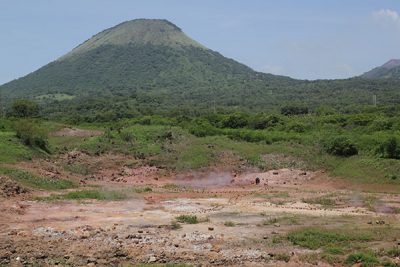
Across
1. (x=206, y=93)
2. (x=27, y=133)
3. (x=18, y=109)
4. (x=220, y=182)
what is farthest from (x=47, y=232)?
(x=206, y=93)

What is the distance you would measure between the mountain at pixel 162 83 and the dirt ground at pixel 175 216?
6833 cm

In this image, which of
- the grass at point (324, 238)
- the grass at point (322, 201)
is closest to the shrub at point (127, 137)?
the grass at point (322, 201)

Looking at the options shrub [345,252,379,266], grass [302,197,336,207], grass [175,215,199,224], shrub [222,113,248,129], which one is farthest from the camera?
shrub [222,113,248,129]

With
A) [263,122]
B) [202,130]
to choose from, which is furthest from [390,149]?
[263,122]

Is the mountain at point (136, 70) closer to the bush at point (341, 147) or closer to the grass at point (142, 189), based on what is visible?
the bush at point (341, 147)

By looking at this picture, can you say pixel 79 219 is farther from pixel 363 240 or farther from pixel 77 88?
pixel 77 88

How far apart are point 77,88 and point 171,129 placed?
114 m

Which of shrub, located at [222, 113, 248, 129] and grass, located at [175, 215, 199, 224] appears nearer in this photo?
grass, located at [175, 215, 199, 224]

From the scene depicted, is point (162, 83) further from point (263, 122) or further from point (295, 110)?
point (263, 122)

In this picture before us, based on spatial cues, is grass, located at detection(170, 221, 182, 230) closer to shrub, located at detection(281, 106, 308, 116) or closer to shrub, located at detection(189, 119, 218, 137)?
shrub, located at detection(189, 119, 218, 137)

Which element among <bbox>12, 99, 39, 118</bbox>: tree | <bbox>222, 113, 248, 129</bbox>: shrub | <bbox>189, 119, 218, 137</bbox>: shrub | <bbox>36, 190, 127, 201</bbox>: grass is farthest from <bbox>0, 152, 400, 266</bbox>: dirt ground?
<bbox>12, 99, 39, 118</bbox>: tree

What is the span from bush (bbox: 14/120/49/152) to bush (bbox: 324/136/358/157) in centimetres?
2085

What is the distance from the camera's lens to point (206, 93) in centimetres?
13912

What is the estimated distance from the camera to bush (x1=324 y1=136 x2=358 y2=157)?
39.2 metres
